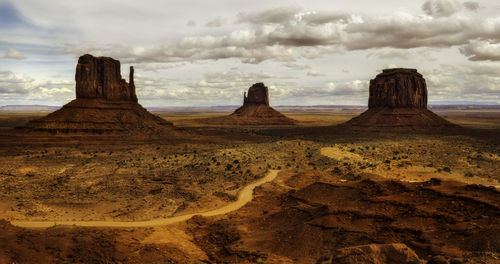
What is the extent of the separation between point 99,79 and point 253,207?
70.5 meters

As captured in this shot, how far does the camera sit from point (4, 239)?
15.8m

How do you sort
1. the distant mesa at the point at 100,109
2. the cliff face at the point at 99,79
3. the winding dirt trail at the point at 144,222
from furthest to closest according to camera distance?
1. the cliff face at the point at 99,79
2. the distant mesa at the point at 100,109
3. the winding dirt trail at the point at 144,222

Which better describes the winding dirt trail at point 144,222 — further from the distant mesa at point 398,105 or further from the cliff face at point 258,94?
the cliff face at point 258,94

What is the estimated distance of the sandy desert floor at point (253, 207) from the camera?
16.2m

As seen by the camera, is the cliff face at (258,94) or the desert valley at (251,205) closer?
the desert valley at (251,205)

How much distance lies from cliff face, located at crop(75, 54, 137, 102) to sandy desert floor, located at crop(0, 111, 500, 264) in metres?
37.1

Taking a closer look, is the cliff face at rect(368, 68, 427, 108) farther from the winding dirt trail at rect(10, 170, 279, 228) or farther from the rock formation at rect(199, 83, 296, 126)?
the winding dirt trail at rect(10, 170, 279, 228)

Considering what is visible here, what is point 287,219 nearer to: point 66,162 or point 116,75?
point 66,162

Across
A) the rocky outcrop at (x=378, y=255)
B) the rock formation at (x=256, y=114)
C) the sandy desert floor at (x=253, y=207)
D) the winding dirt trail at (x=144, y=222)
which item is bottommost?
the winding dirt trail at (x=144, y=222)

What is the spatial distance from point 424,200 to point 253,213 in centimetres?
1139

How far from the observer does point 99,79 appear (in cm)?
8212

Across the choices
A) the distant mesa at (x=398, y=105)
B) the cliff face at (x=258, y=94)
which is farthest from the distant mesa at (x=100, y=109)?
the cliff face at (x=258, y=94)

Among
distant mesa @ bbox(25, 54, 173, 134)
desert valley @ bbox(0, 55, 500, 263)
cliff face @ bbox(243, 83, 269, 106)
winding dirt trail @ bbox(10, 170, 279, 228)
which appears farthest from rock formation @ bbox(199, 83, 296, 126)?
winding dirt trail @ bbox(10, 170, 279, 228)

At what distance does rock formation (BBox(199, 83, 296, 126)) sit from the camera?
15788 cm
